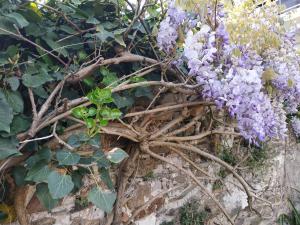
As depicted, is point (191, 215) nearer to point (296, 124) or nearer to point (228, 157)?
point (228, 157)

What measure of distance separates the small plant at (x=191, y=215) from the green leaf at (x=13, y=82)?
1.28 m

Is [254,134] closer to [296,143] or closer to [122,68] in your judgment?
[122,68]

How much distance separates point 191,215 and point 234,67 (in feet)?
3.41

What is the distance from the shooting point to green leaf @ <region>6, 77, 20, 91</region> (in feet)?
3.84

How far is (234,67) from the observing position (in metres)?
1.40

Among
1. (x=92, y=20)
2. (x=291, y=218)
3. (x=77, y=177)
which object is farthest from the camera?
(x=291, y=218)

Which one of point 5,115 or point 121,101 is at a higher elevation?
point 5,115

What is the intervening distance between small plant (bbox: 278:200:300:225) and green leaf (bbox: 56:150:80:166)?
2140 millimetres

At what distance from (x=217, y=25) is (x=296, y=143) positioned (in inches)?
73.2

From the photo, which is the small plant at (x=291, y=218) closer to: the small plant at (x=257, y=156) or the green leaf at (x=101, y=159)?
the small plant at (x=257, y=156)

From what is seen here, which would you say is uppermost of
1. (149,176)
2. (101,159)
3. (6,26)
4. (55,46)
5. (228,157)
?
(6,26)

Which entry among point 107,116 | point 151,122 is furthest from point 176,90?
point 107,116

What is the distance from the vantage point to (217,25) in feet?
4.82

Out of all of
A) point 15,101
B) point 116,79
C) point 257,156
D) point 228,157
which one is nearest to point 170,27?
point 116,79
